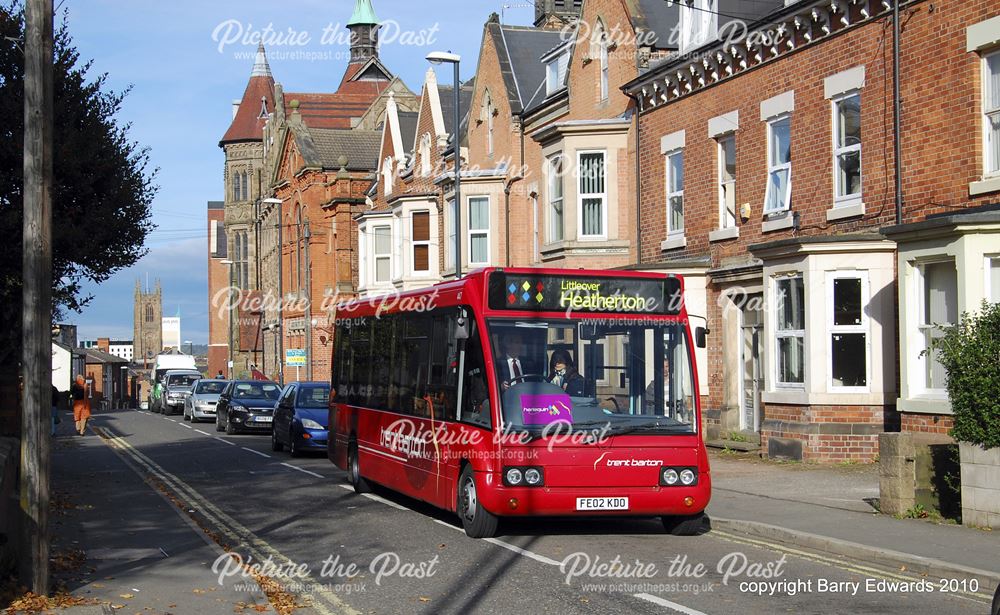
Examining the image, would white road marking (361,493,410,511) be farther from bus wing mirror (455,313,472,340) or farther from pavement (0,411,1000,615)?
bus wing mirror (455,313,472,340)

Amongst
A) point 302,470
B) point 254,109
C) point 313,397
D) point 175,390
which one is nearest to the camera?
point 302,470

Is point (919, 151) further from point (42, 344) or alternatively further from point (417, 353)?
point (42, 344)

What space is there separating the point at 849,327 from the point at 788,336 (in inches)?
50.7

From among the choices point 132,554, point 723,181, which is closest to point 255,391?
point 723,181

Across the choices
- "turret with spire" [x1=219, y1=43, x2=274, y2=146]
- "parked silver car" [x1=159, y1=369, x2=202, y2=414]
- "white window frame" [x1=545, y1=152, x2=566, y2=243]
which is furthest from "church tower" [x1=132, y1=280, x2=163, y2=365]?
"white window frame" [x1=545, y1=152, x2=566, y2=243]

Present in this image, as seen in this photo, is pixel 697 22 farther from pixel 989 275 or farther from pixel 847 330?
pixel 989 275

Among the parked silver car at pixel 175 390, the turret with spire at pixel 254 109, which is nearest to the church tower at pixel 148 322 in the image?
the turret with spire at pixel 254 109

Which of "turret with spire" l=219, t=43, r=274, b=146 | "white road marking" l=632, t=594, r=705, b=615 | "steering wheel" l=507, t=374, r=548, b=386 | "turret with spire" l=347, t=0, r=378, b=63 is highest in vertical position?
"turret with spire" l=347, t=0, r=378, b=63

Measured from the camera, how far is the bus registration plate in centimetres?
1248

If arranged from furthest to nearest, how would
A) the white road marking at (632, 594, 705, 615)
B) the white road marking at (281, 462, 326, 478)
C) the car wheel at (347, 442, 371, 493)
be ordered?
1. the white road marking at (281, 462, 326, 478)
2. the car wheel at (347, 442, 371, 493)
3. the white road marking at (632, 594, 705, 615)

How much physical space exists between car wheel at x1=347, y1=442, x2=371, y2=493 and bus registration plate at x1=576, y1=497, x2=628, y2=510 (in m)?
5.90

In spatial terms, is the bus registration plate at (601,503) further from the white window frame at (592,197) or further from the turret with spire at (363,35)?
the turret with spire at (363,35)

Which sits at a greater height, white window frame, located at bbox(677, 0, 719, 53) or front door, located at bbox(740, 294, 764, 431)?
white window frame, located at bbox(677, 0, 719, 53)

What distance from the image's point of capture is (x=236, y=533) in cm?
1366
